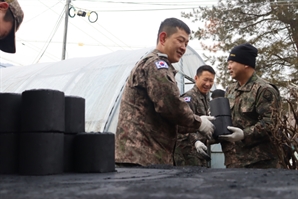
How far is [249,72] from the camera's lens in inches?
132

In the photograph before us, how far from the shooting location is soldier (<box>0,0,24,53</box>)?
1.98 m

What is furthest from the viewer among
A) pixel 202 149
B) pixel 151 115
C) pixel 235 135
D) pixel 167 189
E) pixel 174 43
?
pixel 202 149

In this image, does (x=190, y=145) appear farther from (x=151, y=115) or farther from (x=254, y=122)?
(x=151, y=115)

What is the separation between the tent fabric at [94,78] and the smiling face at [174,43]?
343 centimetres

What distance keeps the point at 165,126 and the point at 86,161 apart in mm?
727

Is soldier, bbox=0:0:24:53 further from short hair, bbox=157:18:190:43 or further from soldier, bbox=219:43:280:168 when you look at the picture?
soldier, bbox=219:43:280:168

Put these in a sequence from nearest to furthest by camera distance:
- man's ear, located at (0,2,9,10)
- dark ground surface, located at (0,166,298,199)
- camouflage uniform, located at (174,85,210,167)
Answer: dark ground surface, located at (0,166,298,199) → man's ear, located at (0,2,9,10) → camouflage uniform, located at (174,85,210,167)

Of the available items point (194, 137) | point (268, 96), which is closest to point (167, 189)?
point (268, 96)

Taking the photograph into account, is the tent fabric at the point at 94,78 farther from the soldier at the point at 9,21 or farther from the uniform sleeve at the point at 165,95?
the soldier at the point at 9,21

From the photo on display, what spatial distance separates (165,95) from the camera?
7.68ft

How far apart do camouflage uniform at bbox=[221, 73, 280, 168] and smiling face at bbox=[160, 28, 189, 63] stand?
29.3 inches

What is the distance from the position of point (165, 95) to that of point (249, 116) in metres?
1.10

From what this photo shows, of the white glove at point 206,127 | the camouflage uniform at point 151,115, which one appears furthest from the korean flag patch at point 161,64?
the white glove at point 206,127

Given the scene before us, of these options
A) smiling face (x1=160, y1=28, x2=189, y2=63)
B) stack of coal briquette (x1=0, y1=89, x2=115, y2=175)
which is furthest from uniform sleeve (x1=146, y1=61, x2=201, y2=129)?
stack of coal briquette (x1=0, y1=89, x2=115, y2=175)
